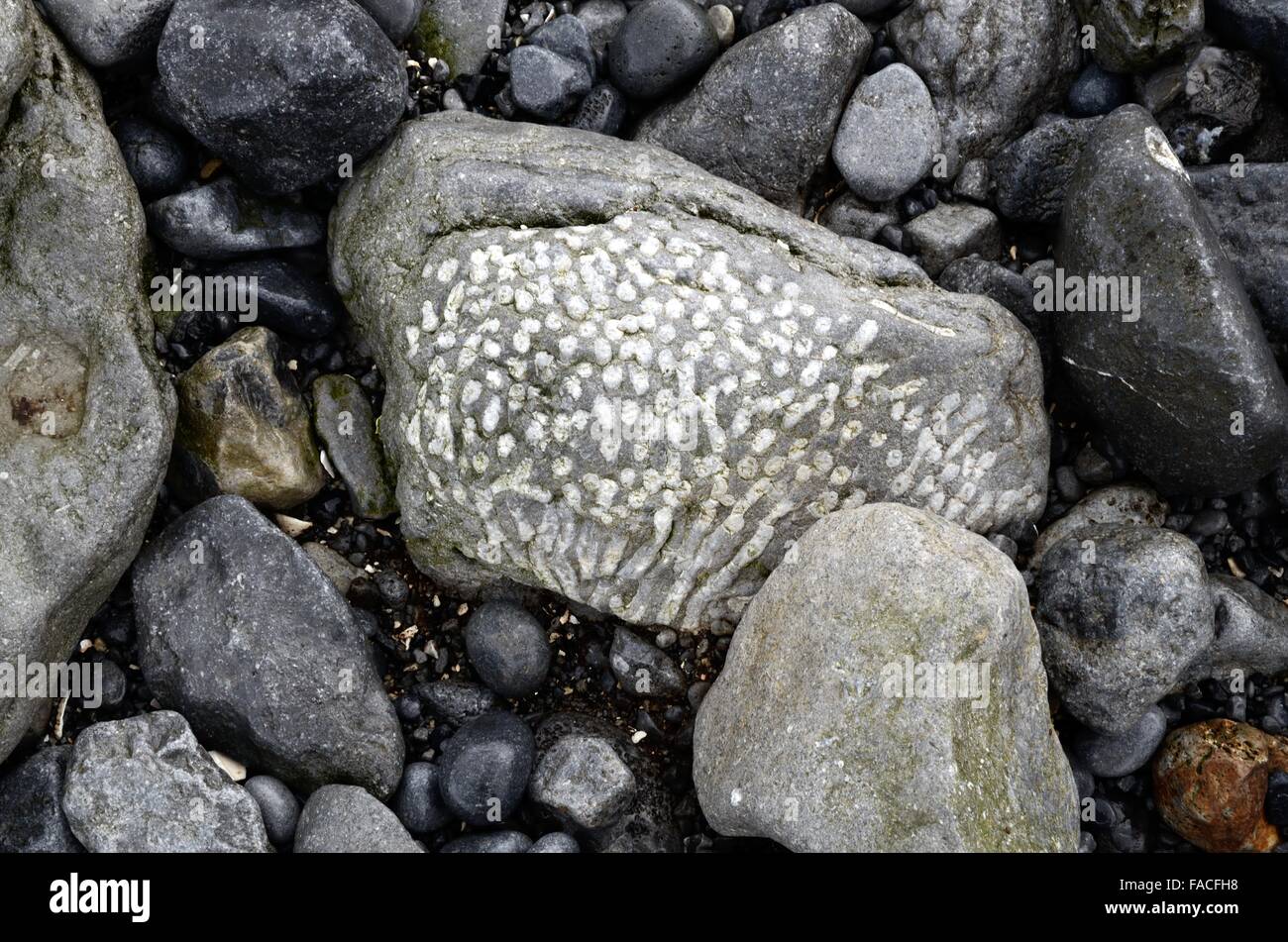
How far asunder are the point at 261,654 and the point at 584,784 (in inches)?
46.1

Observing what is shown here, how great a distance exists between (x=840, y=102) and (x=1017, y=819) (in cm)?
265

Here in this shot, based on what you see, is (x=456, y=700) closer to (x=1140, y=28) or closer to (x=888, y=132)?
(x=888, y=132)

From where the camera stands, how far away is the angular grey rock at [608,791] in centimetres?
384

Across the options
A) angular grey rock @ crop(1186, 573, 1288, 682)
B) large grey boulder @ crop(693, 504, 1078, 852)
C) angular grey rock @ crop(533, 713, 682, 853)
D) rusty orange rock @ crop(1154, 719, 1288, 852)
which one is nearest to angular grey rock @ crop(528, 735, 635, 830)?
angular grey rock @ crop(533, 713, 682, 853)

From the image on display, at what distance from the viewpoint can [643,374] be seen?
11.9 ft

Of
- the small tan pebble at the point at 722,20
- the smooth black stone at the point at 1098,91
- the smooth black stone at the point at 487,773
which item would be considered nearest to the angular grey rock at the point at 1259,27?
the smooth black stone at the point at 1098,91

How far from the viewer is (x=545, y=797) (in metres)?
3.86

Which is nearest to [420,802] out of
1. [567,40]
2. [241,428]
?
[241,428]

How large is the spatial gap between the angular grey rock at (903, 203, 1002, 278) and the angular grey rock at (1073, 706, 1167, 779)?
1.79 metres

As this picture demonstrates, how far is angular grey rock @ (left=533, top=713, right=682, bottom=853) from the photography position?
3.84m

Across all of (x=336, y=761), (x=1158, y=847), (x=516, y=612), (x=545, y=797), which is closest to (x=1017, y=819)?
(x=1158, y=847)

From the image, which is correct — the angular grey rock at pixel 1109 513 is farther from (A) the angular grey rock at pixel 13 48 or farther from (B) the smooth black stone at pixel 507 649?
(A) the angular grey rock at pixel 13 48

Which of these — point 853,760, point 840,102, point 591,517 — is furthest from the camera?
point 840,102
